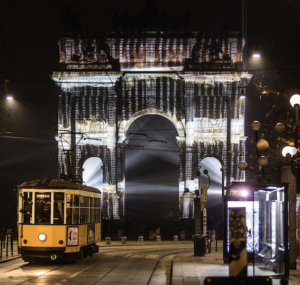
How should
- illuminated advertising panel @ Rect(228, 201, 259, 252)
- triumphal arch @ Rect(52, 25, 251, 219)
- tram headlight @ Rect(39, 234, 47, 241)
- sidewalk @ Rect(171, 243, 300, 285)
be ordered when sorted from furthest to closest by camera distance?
triumphal arch @ Rect(52, 25, 251, 219), tram headlight @ Rect(39, 234, 47, 241), illuminated advertising panel @ Rect(228, 201, 259, 252), sidewalk @ Rect(171, 243, 300, 285)

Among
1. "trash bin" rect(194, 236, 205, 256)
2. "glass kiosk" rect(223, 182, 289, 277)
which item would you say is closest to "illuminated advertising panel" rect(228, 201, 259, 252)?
"glass kiosk" rect(223, 182, 289, 277)

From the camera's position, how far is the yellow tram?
22.1m

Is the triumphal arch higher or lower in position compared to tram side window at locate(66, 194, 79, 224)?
higher

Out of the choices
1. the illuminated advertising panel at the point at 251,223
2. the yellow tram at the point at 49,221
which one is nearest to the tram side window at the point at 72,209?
the yellow tram at the point at 49,221

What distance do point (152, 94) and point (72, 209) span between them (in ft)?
112

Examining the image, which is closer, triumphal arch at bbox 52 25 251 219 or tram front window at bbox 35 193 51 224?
tram front window at bbox 35 193 51 224

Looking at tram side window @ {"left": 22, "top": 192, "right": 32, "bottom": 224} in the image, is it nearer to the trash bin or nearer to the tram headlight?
the tram headlight

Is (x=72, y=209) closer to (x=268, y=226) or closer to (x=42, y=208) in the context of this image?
(x=42, y=208)

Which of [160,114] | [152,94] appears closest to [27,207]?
[152,94]

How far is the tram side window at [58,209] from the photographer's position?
73.5 feet

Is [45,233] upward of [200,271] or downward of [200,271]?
upward

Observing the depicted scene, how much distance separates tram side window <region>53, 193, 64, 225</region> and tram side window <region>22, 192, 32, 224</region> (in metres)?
0.92

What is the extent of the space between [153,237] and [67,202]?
81.5 ft

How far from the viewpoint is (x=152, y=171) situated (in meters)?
68.2
